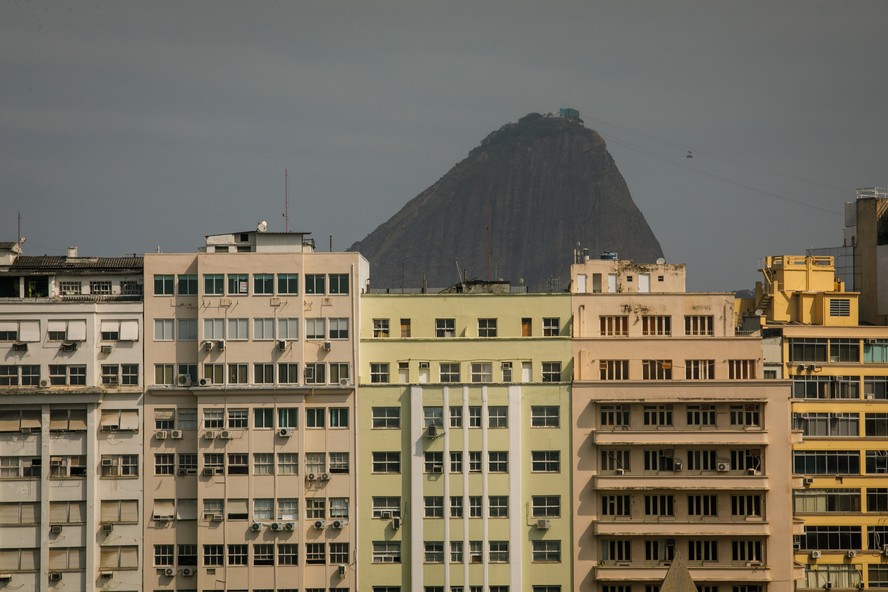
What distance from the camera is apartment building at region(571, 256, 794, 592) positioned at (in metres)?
75.4

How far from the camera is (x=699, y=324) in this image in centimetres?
7844

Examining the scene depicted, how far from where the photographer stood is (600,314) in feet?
257

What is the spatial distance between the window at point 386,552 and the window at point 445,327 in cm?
1185

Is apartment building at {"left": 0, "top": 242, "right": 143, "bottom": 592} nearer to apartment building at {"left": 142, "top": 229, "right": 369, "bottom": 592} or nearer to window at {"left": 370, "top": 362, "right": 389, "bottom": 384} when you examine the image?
apartment building at {"left": 142, "top": 229, "right": 369, "bottom": 592}

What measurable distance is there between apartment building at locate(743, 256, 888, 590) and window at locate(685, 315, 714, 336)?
217 inches

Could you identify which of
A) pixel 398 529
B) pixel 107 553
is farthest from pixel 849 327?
pixel 107 553

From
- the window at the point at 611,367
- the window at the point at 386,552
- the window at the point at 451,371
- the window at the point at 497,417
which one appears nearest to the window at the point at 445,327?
the window at the point at 451,371

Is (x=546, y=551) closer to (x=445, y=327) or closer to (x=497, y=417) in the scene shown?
(x=497, y=417)

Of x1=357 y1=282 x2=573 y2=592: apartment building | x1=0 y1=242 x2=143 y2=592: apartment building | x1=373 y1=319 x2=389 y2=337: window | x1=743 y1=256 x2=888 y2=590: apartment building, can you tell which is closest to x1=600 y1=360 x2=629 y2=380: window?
x1=357 y1=282 x2=573 y2=592: apartment building

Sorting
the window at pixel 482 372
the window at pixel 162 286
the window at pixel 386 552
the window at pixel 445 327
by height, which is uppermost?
the window at pixel 162 286

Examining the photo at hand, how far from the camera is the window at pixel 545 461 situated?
249 ft

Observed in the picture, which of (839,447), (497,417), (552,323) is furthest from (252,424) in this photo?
(839,447)

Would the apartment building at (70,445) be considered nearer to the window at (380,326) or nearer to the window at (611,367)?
the window at (380,326)

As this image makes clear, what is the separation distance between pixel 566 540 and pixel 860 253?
108 ft
